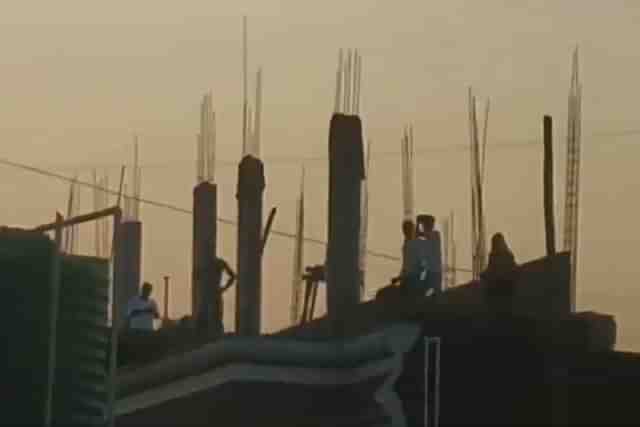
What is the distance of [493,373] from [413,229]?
1.87m

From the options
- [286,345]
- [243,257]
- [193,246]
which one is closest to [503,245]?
[286,345]

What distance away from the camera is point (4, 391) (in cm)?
1155

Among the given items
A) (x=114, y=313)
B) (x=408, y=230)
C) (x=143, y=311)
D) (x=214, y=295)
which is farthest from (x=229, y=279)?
(x=114, y=313)

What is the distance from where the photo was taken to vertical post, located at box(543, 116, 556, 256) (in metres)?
24.4

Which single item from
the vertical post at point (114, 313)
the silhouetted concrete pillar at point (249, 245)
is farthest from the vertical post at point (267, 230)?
the vertical post at point (114, 313)

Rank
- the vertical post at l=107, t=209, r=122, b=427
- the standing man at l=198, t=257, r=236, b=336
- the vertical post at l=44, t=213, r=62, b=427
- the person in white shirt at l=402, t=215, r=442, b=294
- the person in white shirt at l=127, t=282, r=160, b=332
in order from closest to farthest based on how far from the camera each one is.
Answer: the vertical post at l=44, t=213, r=62, b=427 → the vertical post at l=107, t=209, r=122, b=427 → the person in white shirt at l=402, t=215, r=442, b=294 → the person in white shirt at l=127, t=282, r=160, b=332 → the standing man at l=198, t=257, r=236, b=336

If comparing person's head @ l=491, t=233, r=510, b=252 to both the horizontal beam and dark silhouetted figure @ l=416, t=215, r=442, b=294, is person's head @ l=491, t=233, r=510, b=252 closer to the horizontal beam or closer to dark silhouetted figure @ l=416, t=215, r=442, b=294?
dark silhouetted figure @ l=416, t=215, r=442, b=294

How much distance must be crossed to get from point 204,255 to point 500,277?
5927 millimetres

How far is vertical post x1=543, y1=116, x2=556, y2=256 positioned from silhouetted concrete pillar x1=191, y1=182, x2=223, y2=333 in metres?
4.34

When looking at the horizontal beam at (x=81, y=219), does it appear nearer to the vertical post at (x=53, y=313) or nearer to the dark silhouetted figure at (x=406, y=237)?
the vertical post at (x=53, y=313)

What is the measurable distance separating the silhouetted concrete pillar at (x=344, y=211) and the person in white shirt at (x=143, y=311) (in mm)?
2146

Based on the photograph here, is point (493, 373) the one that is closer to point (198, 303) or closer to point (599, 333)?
point (599, 333)

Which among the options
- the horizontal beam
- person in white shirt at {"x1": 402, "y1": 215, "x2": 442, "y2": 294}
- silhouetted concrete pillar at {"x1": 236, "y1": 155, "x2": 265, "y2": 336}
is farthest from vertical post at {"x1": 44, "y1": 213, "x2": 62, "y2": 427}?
silhouetted concrete pillar at {"x1": 236, "y1": 155, "x2": 265, "y2": 336}

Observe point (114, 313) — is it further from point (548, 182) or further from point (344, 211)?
point (548, 182)
